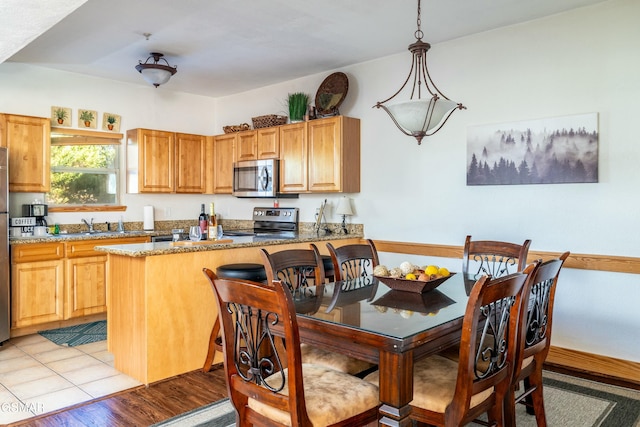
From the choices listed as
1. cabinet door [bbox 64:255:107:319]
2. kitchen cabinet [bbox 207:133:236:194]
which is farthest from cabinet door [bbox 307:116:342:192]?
cabinet door [bbox 64:255:107:319]

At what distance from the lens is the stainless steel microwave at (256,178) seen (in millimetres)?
5082

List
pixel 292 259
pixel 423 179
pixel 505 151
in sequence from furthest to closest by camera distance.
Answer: pixel 423 179, pixel 505 151, pixel 292 259

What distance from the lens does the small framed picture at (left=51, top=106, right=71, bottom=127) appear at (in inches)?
194

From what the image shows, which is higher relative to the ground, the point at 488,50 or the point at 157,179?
the point at 488,50

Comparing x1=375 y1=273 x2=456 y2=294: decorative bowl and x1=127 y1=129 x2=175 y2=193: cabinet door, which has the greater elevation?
x1=127 y1=129 x2=175 y2=193: cabinet door

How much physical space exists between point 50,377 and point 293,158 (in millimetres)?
2903

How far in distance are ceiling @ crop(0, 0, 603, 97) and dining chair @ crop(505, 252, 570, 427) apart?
2088mm

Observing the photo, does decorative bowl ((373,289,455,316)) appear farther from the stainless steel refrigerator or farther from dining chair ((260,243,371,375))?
the stainless steel refrigerator

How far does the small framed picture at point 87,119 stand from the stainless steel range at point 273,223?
1.97 metres

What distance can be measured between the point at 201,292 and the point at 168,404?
0.82 metres

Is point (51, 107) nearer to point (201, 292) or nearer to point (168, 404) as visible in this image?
point (201, 292)

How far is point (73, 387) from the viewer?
310 centimetres

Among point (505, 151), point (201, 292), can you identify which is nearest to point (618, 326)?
point (505, 151)

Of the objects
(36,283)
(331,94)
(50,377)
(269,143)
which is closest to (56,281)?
(36,283)
